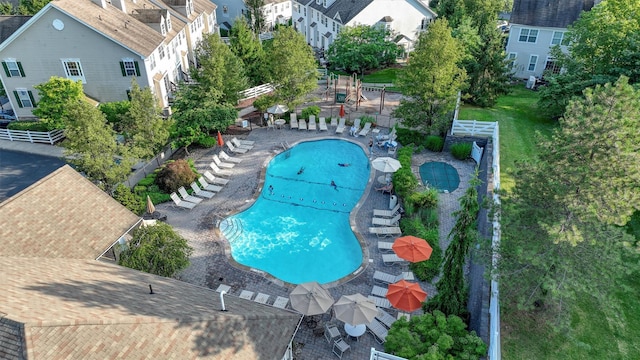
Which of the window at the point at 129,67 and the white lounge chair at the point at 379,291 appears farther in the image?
the window at the point at 129,67

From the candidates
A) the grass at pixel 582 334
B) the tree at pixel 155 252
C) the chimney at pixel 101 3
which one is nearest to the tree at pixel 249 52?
the chimney at pixel 101 3

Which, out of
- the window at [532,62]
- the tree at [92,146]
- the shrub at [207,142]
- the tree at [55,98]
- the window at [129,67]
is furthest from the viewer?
the window at [532,62]

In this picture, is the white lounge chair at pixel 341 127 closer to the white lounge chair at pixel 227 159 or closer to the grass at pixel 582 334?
the white lounge chair at pixel 227 159

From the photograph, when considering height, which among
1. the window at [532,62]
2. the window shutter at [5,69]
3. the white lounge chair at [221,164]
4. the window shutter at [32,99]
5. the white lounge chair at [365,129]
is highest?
the window shutter at [5,69]

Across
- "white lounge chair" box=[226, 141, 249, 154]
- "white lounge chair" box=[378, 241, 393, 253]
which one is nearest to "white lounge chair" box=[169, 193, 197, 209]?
"white lounge chair" box=[226, 141, 249, 154]

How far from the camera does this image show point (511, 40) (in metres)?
46.8

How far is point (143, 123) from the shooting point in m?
27.9

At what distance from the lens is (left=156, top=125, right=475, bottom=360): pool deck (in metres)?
18.1

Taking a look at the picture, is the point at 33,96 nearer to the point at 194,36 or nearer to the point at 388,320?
the point at 194,36

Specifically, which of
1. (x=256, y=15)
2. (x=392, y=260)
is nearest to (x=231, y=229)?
(x=392, y=260)

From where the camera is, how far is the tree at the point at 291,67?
35062mm

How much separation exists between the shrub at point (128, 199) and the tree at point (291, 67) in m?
16.1

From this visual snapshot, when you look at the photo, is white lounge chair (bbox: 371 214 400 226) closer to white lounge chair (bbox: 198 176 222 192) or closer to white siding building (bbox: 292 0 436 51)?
white lounge chair (bbox: 198 176 222 192)

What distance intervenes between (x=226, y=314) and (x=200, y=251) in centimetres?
1109
